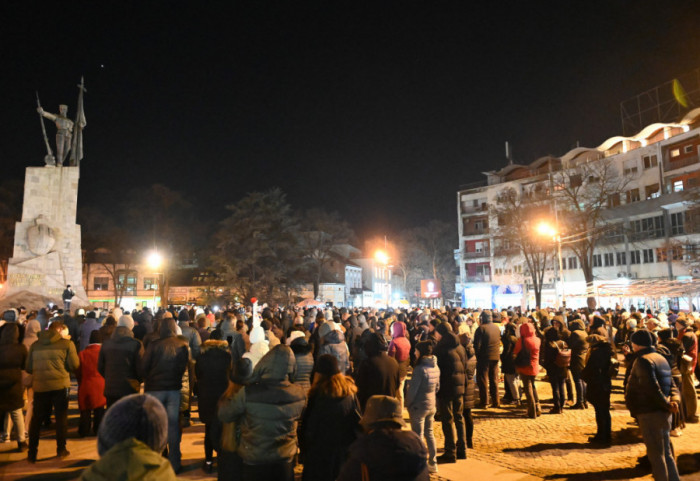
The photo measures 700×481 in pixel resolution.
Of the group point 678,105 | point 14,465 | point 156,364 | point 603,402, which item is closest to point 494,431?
point 603,402

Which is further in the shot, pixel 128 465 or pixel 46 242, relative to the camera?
pixel 46 242

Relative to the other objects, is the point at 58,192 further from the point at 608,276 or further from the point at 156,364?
the point at 608,276

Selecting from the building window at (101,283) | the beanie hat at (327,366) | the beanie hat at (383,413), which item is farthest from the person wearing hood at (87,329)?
the building window at (101,283)

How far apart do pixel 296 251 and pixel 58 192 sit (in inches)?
688

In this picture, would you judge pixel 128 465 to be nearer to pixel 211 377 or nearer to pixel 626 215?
pixel 211 377

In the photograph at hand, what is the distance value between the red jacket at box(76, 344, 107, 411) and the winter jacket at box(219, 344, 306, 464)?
4205mm

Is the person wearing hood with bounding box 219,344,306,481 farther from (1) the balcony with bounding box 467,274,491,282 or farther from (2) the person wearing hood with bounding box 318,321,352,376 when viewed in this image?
(1) the balcony with bounding box 467,274,491,282

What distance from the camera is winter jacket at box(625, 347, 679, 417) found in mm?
5332

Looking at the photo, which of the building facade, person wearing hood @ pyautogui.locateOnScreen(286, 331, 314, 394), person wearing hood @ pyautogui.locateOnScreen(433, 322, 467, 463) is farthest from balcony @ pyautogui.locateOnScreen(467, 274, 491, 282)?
person wearing hood @ pyautogui.locateOnScreen(286, 331, 314, 394)

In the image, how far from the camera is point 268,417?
394 cm

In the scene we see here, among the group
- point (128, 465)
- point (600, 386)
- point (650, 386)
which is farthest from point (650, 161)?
point (128, 465)

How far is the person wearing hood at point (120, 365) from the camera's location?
631cm

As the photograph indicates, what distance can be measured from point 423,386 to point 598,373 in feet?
11.3

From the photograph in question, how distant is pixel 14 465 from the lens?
21.0ft
